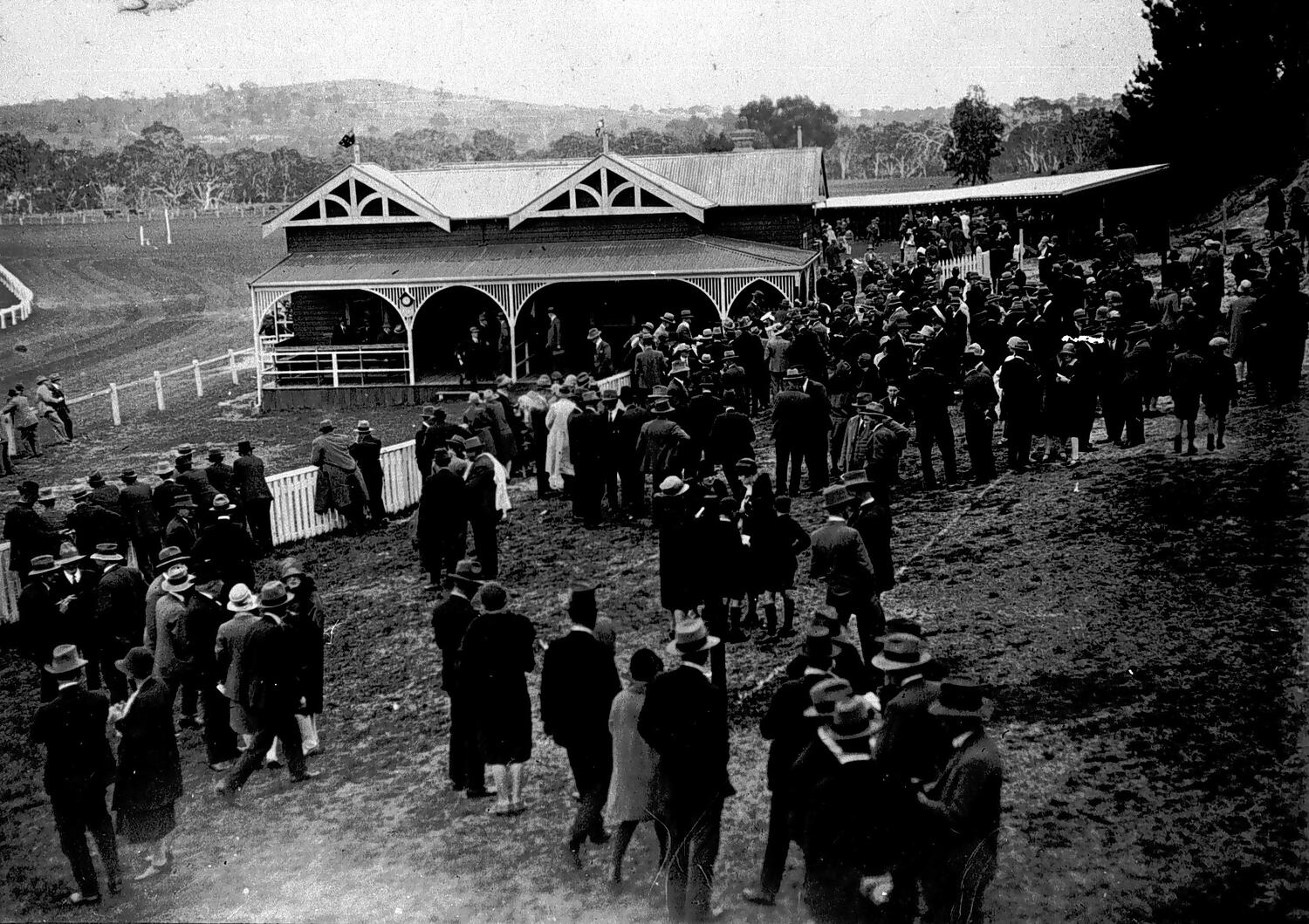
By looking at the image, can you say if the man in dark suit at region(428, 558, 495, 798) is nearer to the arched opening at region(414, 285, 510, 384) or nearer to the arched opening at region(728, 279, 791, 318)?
the arched opening at region(728, 279, 791, 318)

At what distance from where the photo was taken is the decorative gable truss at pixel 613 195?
1200 inches

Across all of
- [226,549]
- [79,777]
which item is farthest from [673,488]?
[79,777]

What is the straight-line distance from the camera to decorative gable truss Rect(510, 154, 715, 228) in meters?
30.5

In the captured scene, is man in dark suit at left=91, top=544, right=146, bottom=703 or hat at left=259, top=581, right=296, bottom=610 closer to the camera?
hat at left=259, top=581, right=296, bottom=610

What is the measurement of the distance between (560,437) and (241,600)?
7510 millimetres

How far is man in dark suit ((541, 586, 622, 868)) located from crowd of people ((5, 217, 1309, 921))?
0.06ft

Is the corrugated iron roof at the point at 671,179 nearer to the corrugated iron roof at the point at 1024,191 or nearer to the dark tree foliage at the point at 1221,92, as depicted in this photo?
the corrugated iron roof at the point at 1024,191

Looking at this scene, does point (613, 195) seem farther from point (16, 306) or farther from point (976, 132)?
point (16, 306)

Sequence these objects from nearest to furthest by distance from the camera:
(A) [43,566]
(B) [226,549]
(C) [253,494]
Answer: (A) [43,566] < (B) [226,549] < (C) [253,494]

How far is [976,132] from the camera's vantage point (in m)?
54.0

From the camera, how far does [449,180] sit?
34.5m

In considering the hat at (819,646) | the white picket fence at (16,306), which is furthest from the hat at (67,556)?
the white picket fence at (16,306)

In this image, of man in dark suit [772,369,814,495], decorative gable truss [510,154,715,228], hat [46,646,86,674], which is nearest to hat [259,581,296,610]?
hat [46,646,86,674]

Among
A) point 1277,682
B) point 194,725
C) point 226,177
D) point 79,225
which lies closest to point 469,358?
point 194,725
